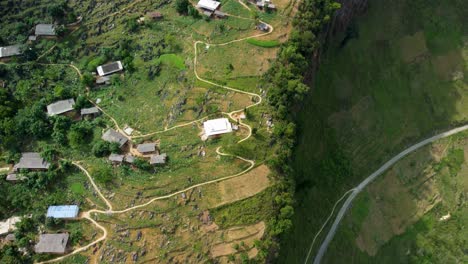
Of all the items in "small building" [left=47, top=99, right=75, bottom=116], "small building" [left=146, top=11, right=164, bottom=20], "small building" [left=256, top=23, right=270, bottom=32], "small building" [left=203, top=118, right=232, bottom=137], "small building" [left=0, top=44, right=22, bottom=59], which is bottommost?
"small building" [left=47, top=99, right=75, bottom=116]

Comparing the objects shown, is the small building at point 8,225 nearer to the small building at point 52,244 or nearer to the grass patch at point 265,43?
the small building at point 52,244

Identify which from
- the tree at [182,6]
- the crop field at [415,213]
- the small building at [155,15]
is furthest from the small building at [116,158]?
the crop field at [415,213]

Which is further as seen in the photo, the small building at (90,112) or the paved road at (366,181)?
the paved road at (366,181)

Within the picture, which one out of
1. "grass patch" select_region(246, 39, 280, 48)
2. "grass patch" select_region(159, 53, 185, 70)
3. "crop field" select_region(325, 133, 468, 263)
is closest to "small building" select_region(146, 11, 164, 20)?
"grass patch" select_region(159, 53, 185, 70)

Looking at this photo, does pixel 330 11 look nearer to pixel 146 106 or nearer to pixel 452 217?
pixel 146 106

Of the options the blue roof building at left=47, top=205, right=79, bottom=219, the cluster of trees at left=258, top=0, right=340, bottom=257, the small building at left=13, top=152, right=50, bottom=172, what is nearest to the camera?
the blue roof building at left=47, top=205, right=79, bottom=219

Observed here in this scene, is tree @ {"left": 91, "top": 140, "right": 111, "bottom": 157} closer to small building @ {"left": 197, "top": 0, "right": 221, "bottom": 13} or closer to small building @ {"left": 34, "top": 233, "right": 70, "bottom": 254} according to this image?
small building @ {"left": 34, "top": 233, "right": 70, "bottom": 254}
